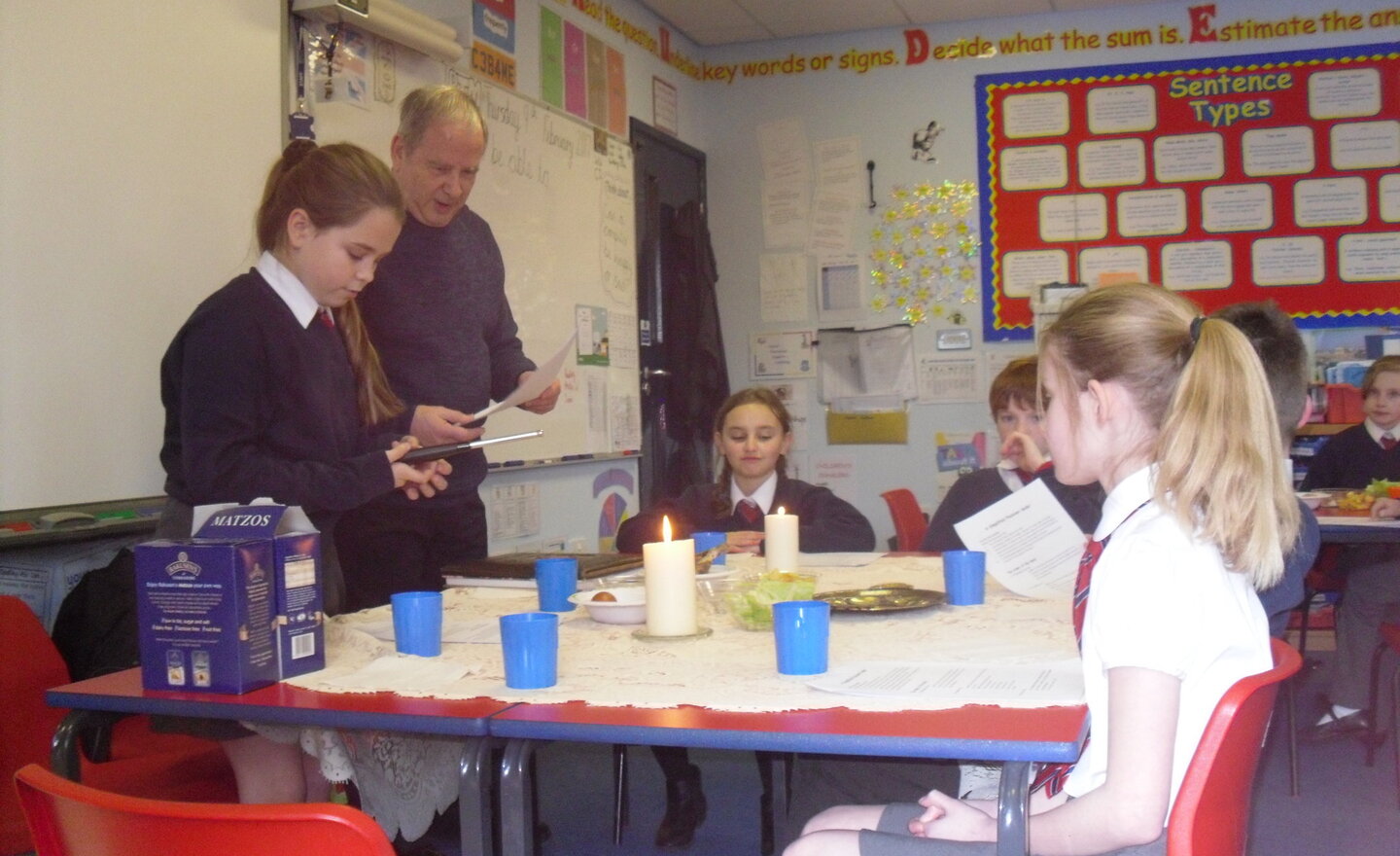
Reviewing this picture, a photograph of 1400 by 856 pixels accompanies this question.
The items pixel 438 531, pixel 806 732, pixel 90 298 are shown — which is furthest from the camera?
pixel 438 531

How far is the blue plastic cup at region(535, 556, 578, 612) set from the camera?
187 centimetres

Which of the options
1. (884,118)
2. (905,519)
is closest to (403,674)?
(905,519)

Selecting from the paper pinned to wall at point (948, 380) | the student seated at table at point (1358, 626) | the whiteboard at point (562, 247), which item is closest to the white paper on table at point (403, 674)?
the whiteboard at point (562, 247)

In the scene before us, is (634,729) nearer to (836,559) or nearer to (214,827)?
(214,827)

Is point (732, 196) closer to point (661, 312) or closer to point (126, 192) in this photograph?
point (661, 312)

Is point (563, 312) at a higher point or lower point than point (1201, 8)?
lower

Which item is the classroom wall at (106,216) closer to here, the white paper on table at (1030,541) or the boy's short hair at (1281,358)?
the white paper on table at (1030,541)

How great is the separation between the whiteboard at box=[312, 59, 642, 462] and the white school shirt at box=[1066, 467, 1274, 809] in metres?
2.66

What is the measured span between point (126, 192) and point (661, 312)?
2892mm

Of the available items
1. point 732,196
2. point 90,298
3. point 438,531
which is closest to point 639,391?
point 732,196

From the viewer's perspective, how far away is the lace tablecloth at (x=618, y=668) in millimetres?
1266

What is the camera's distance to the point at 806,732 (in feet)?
3.59

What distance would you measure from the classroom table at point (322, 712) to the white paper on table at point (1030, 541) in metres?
0.95

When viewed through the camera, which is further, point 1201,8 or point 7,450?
point 1201,8
